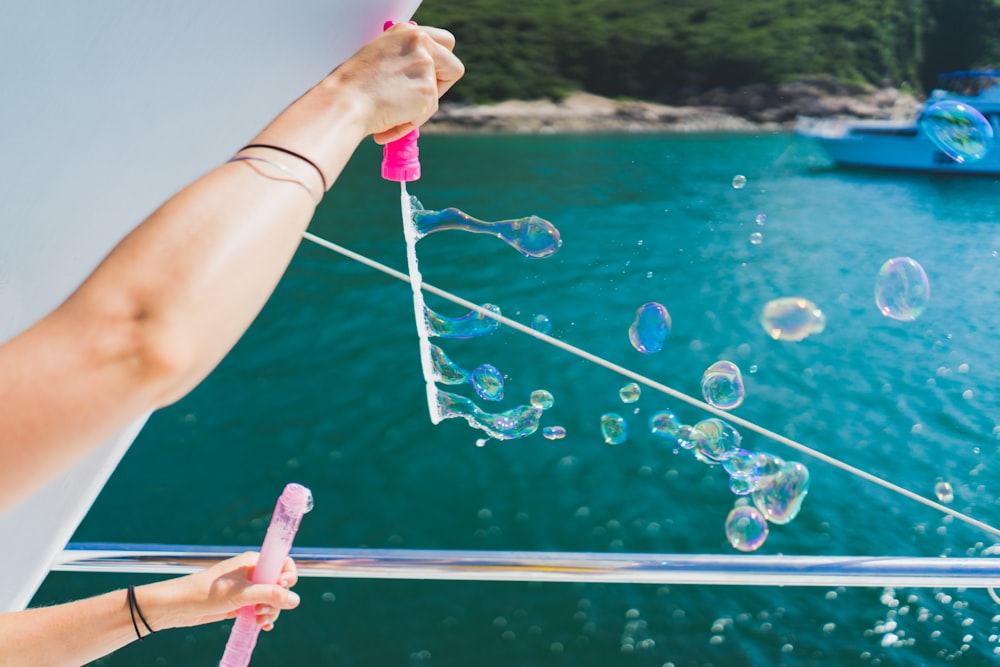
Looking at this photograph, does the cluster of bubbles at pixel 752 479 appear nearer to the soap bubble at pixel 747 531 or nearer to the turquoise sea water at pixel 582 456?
the soap bubble at pixel 747 531

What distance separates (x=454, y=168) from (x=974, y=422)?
13.6 meters

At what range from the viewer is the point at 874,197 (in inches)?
611

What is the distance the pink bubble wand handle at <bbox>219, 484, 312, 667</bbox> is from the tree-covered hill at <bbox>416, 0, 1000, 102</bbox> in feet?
110

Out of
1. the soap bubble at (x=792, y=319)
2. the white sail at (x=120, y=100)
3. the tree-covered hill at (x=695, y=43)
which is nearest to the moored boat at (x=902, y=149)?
the soap bubble at (x=792, y=319)

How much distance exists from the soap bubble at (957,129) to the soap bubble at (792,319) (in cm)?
76

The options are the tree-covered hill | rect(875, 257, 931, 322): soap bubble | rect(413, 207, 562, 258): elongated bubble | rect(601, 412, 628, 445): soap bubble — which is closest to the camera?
rect(413, 207, 562, 258): elongated bubble

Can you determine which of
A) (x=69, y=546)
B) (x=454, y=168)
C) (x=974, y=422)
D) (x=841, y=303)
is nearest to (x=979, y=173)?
(x=841, y=303)

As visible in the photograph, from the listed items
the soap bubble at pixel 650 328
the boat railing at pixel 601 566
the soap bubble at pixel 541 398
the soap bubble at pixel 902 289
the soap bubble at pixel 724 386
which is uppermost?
the boat railing at pixel 601 566

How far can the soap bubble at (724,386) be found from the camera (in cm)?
213

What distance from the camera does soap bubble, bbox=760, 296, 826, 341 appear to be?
211 cm

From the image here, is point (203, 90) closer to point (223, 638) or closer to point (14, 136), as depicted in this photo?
point (14, 136)

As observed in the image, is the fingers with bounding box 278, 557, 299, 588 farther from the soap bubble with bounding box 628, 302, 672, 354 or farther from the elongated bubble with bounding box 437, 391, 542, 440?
the soap bubble with bounding box 628, 302, 672, 354

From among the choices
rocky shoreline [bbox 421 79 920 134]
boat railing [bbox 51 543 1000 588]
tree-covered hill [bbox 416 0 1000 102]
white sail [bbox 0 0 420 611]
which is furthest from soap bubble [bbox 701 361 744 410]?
tree-covered hill [bbox 416 0 1000 102]

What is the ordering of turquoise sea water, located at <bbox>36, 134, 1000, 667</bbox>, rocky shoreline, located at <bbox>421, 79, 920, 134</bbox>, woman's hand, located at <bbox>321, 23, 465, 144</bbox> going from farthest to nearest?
rocky shoreline, located at <bbox>421, 79, 920, 134</bbox> < turquoise sea water, located at <bbox>36, 134, 1000, 667</bbox> < woman's hand, located at <bbox>321, 23, 465, 144</bbox>
